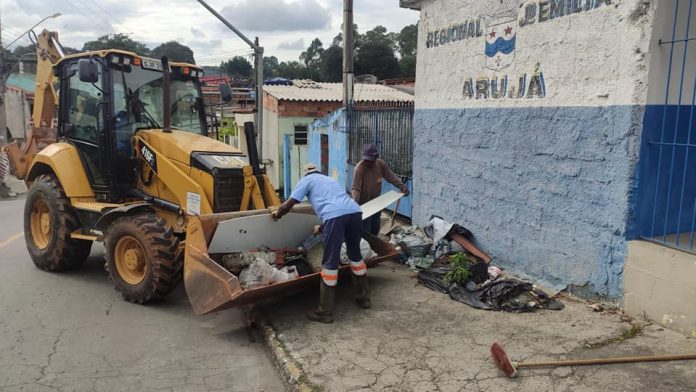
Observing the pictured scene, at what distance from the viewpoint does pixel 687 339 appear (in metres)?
4.52

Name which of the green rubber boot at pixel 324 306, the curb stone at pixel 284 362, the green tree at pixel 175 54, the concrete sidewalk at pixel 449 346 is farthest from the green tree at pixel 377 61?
the curb stone at pixel 284 362

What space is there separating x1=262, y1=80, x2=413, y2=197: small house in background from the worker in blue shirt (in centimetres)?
1007

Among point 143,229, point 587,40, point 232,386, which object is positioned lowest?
point 232,386

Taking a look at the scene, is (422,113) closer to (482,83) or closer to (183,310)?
(482,83)

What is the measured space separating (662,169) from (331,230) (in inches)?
129

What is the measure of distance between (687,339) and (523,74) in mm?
3259

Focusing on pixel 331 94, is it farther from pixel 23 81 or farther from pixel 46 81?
pixel 23 81

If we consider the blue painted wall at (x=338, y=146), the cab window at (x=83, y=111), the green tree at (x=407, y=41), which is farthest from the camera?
the green tree at (x=407, y=41)

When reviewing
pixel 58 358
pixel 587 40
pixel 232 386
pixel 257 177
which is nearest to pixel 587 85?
pixel 587 40

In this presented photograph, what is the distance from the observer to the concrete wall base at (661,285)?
4.53m

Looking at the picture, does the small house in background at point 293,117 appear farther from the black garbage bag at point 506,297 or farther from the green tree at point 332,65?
the green tree at point 332,65

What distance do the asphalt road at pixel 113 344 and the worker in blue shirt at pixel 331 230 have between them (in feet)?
2.71

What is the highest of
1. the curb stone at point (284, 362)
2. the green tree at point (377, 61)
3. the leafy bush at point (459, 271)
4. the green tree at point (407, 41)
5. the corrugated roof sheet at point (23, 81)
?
the green tree at point (407, 41)

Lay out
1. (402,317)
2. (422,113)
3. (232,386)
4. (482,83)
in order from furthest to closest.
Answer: (422,113)
(482,83)
(402,317)
(232,386)
